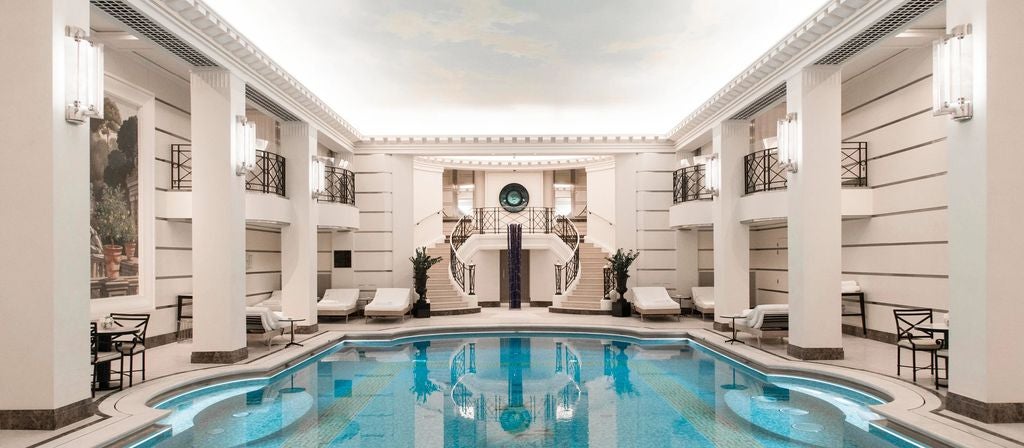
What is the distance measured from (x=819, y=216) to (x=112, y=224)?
431 inches

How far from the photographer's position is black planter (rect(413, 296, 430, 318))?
15.9m

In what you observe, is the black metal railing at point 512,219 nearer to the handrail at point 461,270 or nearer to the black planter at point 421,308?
the handrail at point 461,270

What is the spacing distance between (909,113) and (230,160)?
11.0 m

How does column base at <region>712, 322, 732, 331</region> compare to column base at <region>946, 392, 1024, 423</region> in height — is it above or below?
below

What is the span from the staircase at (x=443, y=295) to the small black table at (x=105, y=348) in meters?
9.35

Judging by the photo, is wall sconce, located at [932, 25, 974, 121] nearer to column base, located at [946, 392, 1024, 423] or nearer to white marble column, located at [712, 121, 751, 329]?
column base, located at [946, 392, 1024, 423]

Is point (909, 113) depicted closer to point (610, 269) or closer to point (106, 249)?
point (610, 269)

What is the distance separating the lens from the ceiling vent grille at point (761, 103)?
10441 mm

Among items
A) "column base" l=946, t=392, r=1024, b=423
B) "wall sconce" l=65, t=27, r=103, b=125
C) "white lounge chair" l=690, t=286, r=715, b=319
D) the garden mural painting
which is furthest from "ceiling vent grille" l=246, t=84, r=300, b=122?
"column base" l=946, t=392, r=1024, b=423

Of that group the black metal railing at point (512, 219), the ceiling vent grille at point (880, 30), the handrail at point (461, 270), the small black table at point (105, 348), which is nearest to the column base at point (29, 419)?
the small black table at point (105, 348)

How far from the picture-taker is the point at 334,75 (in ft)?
39.5

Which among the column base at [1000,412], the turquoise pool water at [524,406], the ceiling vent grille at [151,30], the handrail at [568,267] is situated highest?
the ceiling vent grille at [151,30]

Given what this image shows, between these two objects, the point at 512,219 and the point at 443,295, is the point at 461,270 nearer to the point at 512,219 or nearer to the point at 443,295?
the point at 443,295

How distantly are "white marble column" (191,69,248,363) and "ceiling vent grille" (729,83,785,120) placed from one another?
28.8 ft
